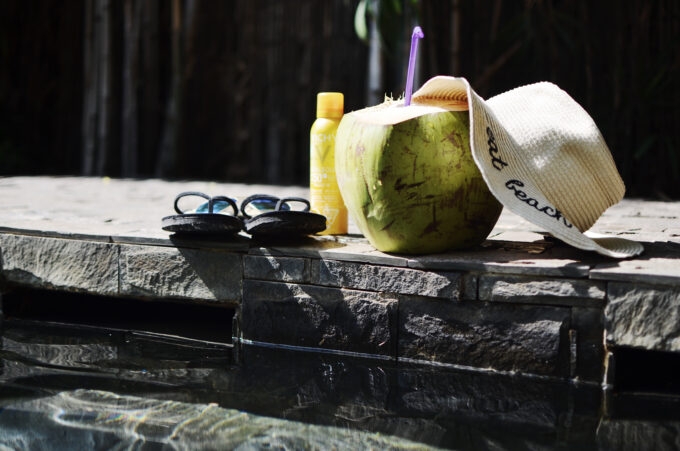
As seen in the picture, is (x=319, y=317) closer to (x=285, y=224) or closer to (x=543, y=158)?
(x=285, y=224)

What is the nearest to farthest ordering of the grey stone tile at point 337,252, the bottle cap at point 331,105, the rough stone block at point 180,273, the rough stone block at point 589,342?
1. the rough stone block at point 589,342
2. the grey stone tile at point 337,252
3. the rough stone block at point 180,273
4. the bottle cap at point 331,105

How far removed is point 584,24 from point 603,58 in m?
0.26

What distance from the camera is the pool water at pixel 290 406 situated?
180 cm

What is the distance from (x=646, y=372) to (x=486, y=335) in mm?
479

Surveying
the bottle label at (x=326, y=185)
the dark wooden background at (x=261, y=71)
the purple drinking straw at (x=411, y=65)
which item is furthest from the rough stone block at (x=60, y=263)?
the dark wooden background at (x=261, y=71)

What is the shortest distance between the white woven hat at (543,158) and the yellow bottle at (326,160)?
0.38 meters

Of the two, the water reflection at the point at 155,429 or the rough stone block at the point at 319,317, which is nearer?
the water reflection at the point at 155,429

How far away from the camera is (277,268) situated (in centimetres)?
248

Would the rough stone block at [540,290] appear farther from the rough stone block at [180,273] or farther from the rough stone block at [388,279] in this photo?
the rough stone block at [180,273]

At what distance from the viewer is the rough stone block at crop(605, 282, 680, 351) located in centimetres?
201

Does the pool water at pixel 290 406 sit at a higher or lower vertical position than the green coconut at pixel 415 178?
lower

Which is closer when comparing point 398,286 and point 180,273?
point 398,286

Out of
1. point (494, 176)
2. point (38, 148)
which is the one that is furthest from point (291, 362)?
point (38, 148)

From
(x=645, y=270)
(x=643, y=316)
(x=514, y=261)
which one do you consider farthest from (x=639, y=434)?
(x=514, y=261)
